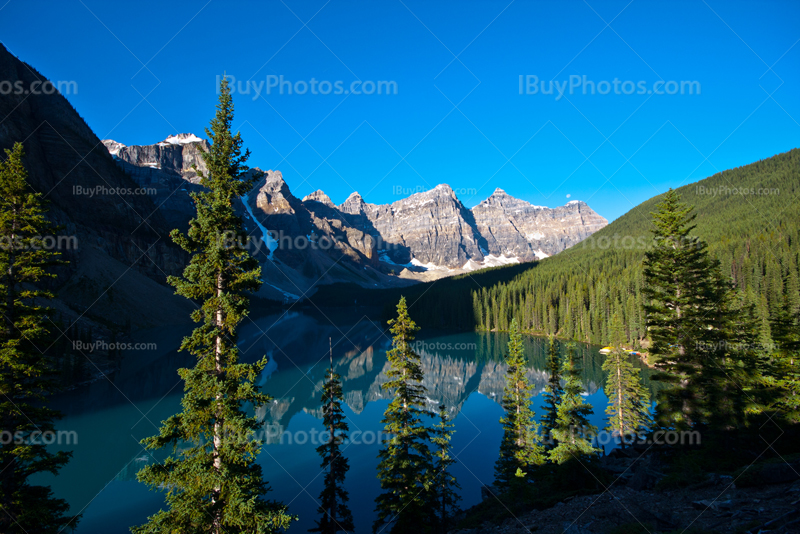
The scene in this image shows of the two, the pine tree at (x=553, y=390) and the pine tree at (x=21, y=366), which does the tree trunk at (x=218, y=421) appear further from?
the pine tree at (x=553, y=390)

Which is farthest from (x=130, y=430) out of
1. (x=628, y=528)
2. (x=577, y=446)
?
(x=628, y=528)

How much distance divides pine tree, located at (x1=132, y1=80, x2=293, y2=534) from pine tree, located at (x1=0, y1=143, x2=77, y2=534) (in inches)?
183

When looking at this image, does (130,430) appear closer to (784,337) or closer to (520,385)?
(520,385)

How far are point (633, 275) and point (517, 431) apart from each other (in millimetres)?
73401

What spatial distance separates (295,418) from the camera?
34469 millimetres

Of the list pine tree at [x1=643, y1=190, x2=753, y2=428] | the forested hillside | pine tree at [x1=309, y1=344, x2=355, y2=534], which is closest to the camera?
pine tree at [x1=309, y1=344, x2=355, y2=534]

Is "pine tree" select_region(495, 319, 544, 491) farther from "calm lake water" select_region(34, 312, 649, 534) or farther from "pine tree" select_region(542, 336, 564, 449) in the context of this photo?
"calm lake water" select_region(34, 312, 649, 534)

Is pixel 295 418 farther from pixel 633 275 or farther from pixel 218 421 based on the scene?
pixel 633 275

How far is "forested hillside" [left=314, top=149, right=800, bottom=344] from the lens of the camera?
202 ft

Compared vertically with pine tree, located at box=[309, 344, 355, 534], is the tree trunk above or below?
above

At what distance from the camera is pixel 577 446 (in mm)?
A: 15438

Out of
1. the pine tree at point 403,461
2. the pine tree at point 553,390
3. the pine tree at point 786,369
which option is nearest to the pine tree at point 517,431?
the pine tree at point 553,390

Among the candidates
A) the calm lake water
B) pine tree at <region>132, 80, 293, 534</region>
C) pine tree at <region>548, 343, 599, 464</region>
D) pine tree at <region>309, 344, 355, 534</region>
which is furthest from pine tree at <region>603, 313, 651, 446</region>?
pine tree at <region>132, 80, 293, 534</region>

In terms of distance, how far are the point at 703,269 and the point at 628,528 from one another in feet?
40.6
